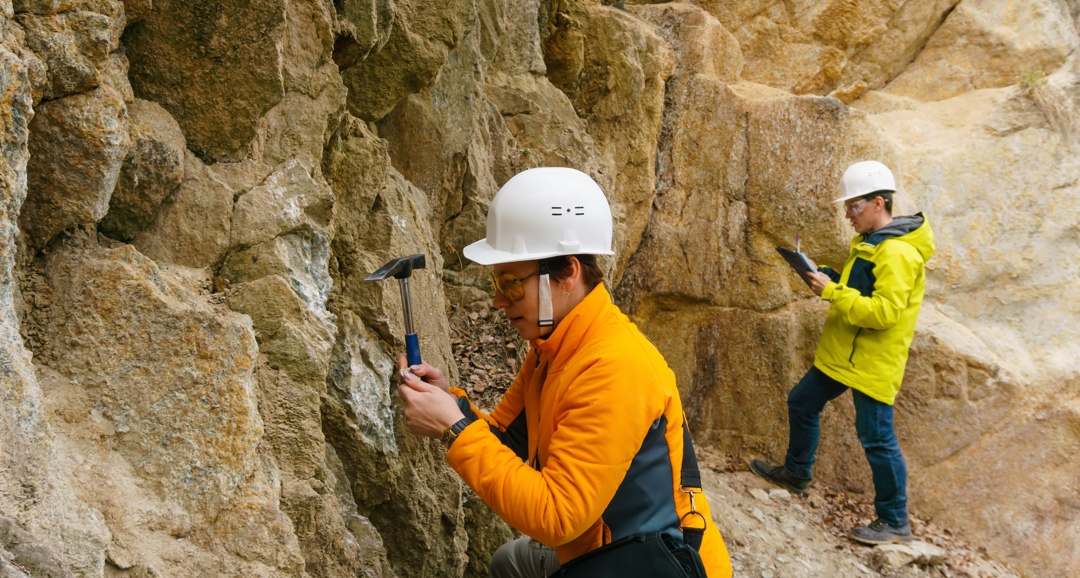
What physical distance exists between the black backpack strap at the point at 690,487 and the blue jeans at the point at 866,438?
3.35 meters

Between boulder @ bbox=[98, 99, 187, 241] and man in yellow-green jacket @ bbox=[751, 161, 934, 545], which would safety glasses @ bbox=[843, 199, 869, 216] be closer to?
man in yellow-green jacket @ bbox=[751, 161, 934, 545]

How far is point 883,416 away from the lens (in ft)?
16.7

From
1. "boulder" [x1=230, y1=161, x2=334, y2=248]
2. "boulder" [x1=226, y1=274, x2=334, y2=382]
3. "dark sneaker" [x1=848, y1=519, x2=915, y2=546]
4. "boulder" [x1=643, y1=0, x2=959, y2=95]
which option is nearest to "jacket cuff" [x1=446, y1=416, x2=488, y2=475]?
"boulder" [x1=226, y1=274, x2=334, y2=382]

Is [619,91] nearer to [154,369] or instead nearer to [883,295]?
[883,295]

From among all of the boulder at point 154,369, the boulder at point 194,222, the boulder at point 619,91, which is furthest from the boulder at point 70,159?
the boulder at point 619,91

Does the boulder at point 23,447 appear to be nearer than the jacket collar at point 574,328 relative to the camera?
Yes

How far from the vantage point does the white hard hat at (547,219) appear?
2.44 metres

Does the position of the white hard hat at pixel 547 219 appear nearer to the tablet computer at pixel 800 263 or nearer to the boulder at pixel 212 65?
the boulder at pixel 212 65

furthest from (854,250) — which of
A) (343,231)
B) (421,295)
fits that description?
(343,231)

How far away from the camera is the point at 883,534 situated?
5.36 m

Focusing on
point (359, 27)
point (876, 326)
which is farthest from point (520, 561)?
point (876, 326)

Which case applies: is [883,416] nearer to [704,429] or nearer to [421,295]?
[704,429]

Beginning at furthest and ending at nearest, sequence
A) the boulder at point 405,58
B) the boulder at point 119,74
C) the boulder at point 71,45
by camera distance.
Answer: the boulder at point 405,58 < the boulder at point 119,74 < the boulder at point 71,45

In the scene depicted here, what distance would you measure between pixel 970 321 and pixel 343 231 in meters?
6.43
